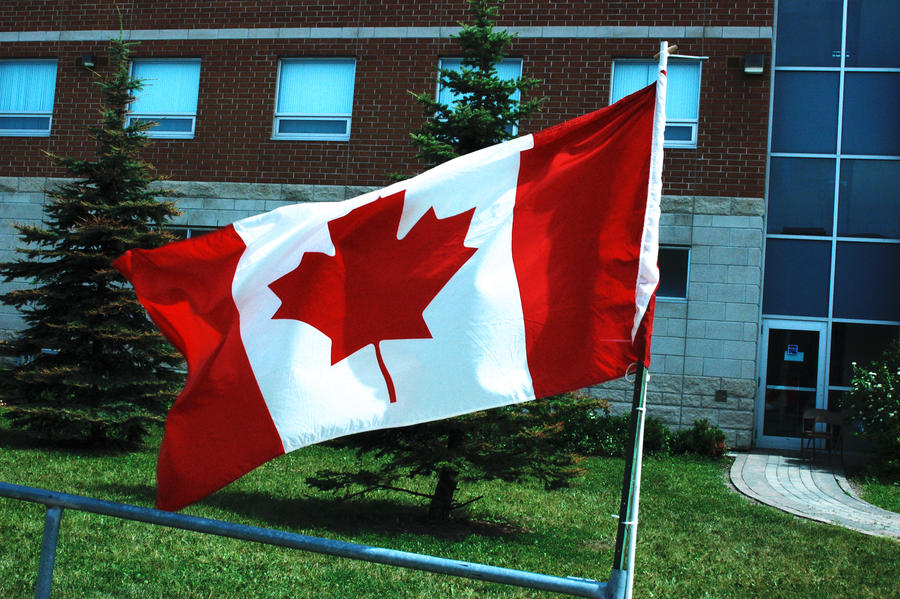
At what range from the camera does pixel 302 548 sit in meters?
3.09

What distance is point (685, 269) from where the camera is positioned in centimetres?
1644

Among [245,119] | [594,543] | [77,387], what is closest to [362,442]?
[594,543]

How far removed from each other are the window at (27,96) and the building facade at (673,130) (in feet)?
0.87

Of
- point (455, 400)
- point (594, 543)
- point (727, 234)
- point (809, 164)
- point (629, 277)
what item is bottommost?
point (594, 543)

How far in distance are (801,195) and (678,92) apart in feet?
10.6

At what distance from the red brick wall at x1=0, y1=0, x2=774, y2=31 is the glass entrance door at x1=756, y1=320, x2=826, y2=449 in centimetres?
576

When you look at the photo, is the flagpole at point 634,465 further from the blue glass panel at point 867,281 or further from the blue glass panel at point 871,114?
the blue glass panel at point 871,114

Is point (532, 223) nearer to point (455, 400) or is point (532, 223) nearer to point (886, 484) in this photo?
point (455, 400)

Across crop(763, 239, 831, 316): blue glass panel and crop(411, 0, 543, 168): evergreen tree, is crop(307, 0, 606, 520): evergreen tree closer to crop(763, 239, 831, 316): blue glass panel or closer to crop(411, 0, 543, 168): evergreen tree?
crop(411, 0, 543, 168): evergreen tree

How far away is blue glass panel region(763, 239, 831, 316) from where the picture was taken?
677 inches

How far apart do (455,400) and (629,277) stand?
35.6 inches

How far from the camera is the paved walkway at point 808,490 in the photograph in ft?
33.7

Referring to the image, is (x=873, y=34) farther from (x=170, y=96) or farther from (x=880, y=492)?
(x=170, y=96)

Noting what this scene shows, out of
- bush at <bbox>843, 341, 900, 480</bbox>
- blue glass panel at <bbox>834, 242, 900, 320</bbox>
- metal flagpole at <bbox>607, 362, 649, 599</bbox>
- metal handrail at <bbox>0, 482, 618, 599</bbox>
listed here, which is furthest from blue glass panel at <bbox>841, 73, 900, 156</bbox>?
metal handrail at <bbox>0, 482, 618, 599</bbox>
